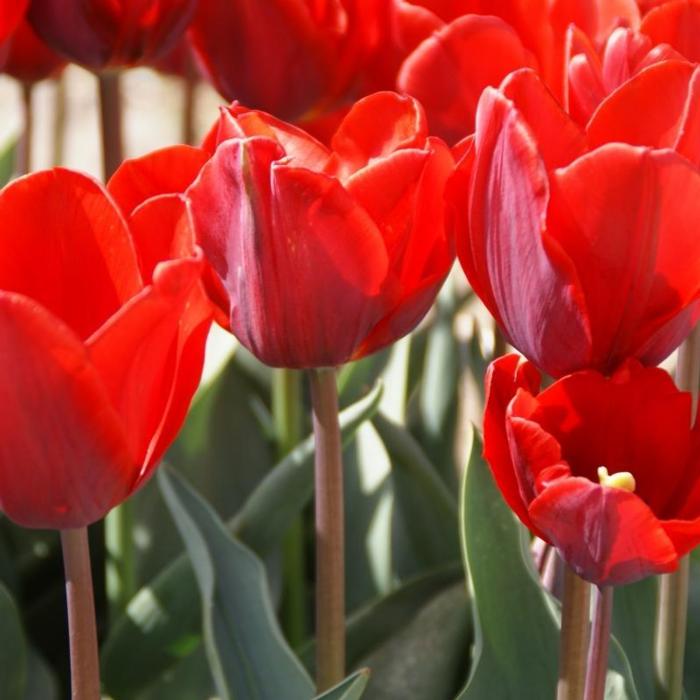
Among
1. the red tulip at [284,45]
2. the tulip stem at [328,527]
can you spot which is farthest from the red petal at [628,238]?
the red tulip at [284,45]

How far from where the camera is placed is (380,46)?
2.51ft

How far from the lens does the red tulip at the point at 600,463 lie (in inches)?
16.2

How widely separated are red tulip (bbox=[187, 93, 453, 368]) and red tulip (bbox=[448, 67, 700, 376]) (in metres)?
0.02

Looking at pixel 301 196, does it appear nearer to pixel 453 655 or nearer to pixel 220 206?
pixel 220 206

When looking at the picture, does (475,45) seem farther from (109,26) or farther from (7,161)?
→ (7,161)

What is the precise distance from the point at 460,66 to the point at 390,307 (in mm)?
198

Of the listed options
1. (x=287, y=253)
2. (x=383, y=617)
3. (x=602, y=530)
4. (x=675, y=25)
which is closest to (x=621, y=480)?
(x=602, y=530)

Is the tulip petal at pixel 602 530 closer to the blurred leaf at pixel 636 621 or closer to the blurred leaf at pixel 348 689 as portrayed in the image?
the blurred leaf at pixel 348 689

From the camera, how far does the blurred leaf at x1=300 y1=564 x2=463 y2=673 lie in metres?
0.78

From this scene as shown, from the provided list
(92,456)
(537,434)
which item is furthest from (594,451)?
(92,456)

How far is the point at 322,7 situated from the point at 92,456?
16.4 inches

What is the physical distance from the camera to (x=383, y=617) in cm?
79

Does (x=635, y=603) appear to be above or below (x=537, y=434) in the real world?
below

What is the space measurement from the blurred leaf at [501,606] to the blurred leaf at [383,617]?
0.15m
